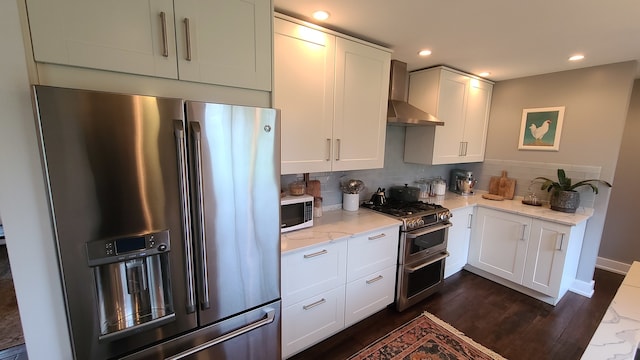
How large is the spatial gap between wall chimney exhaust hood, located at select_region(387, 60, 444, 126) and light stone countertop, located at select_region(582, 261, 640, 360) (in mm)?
1721

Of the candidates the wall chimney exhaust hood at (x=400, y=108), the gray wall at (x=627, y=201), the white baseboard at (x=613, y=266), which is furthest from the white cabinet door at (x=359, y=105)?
the white baseboard at (x=613, y=266)

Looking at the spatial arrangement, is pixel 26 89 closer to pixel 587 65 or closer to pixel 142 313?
pixel 142 313

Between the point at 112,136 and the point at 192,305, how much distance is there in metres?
0.77

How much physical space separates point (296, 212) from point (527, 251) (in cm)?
252

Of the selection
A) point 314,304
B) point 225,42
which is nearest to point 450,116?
point 314,304

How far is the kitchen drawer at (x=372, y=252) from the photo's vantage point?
2.02 meters

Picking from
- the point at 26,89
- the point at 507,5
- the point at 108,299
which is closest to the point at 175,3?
the point at 26,89

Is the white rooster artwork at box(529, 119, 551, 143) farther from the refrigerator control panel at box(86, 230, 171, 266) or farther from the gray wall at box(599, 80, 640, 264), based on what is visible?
the refrigerator control panel at box(86, 230, 171, 266)

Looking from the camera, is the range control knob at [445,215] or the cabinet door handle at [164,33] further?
the range control knob at [445,215]

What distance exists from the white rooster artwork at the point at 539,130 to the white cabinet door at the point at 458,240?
1147 mm

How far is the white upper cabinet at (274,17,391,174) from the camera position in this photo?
1759 mm

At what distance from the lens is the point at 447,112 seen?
2.89 m

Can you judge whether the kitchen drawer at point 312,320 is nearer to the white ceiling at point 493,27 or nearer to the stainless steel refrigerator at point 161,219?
the stainless steel refrigerator at point 161,219

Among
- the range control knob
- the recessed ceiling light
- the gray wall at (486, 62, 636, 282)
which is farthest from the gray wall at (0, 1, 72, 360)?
the gray wall at (486, 62, 636, 282)
